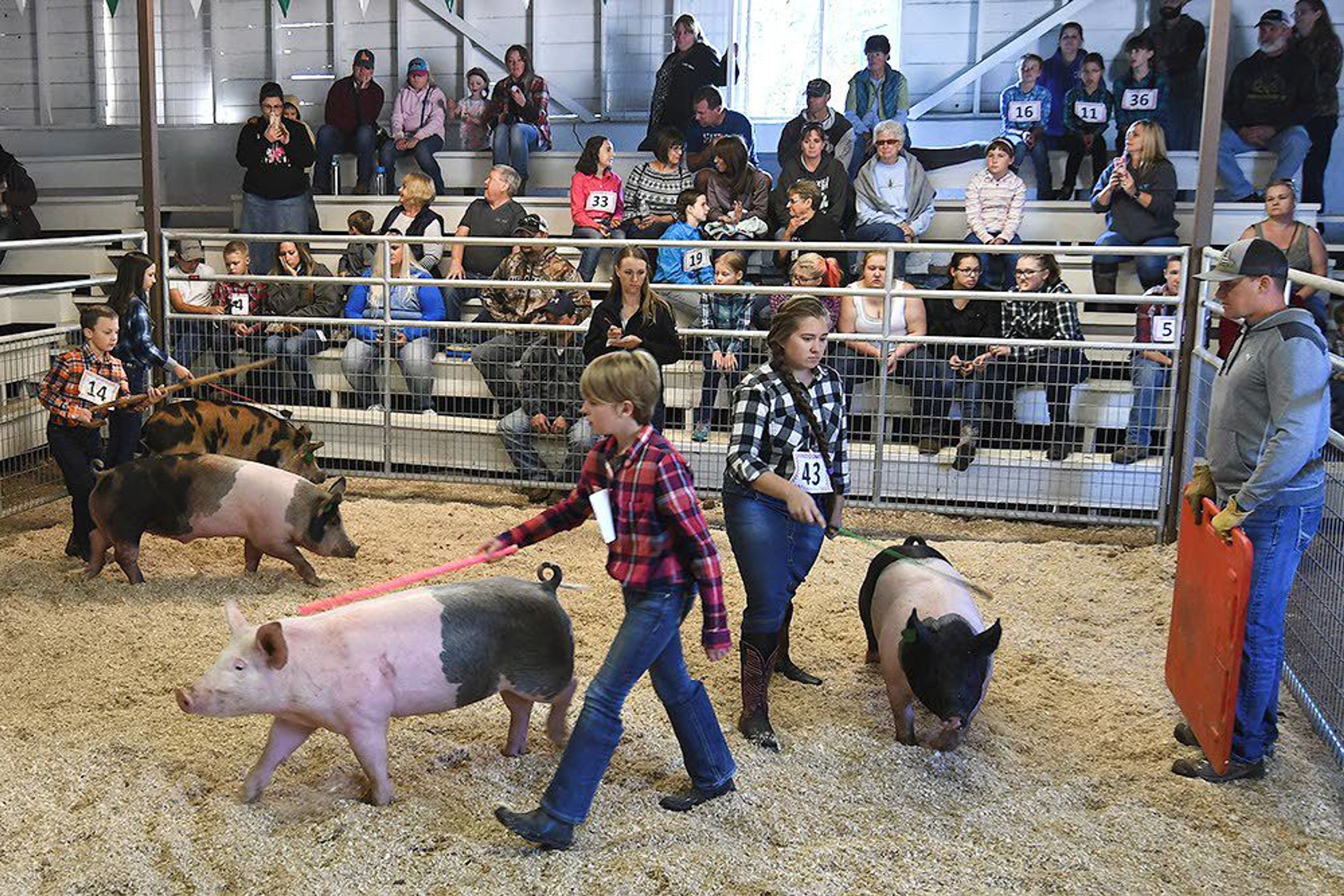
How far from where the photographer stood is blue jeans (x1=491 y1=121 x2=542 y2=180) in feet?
36.6

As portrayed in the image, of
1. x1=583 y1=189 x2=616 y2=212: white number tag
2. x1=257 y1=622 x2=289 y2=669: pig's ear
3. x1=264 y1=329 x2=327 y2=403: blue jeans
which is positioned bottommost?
x1=257 y1=622 x2=289 y2=669: pig's ear

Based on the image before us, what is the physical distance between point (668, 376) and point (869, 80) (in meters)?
3.98

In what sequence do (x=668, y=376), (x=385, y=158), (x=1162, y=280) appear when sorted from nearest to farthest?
(x=668, y=376) < (x=1162, y=280) < (x=385, y=158)

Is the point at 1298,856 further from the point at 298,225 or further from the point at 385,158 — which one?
the point at 385,158

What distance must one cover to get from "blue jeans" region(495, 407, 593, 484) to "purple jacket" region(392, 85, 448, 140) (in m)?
4.55

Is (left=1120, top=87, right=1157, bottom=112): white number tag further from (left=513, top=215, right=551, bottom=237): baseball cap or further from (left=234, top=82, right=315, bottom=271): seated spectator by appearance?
(left=234, top=82, right=315, bottom=271): seated spectator

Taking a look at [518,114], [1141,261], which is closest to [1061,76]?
[1141,261]

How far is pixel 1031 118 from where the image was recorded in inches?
402

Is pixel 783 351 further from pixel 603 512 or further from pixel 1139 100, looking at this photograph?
pixel 1139 100

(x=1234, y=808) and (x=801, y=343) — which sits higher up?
(x=801, y=343)

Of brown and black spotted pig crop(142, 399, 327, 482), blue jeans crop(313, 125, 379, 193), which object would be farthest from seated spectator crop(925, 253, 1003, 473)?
blue jeans crop(313, 125, 379, 193)

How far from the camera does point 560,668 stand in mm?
4164

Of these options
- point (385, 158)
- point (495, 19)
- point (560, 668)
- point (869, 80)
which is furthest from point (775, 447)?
point (495, 19)

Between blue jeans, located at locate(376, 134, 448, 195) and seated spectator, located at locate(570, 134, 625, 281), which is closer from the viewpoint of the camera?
seated spectator, located at locate(570, 134, 625, 281)
